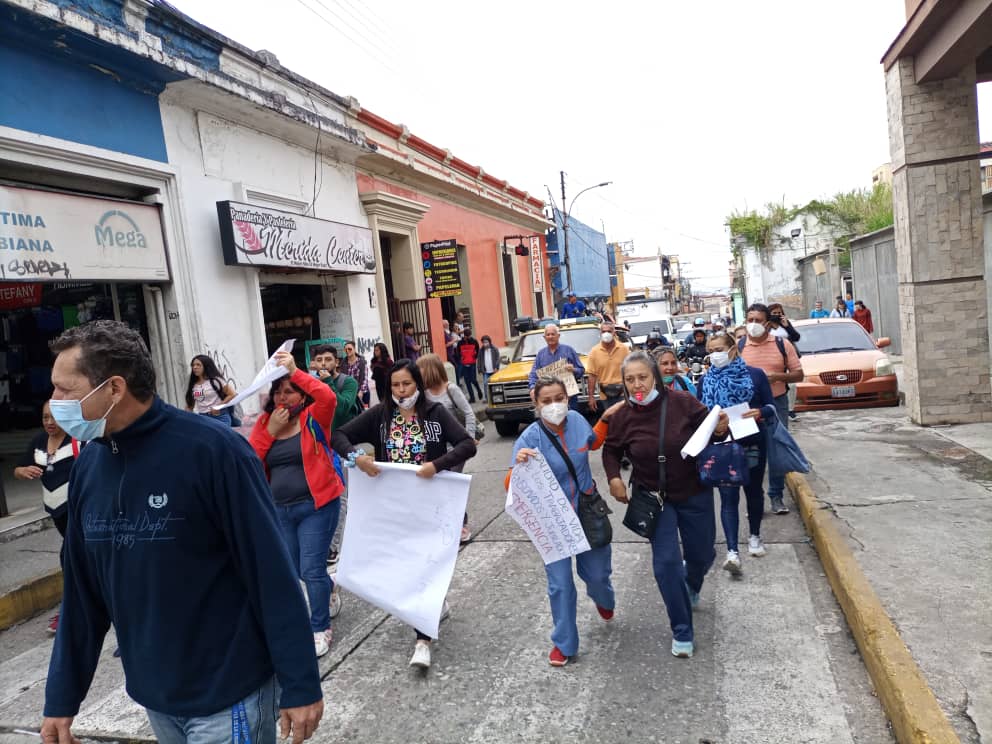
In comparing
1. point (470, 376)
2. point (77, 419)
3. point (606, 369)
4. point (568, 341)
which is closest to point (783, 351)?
point (606, 369)

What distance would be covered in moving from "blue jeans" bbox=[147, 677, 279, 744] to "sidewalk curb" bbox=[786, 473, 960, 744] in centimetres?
254

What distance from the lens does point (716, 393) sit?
18.5ft

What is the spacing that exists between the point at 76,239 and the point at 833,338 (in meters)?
11.5

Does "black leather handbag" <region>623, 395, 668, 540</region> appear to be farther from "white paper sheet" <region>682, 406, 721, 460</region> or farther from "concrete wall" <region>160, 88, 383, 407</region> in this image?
"concrete wall" <region>160, 88, 383, 407</region>

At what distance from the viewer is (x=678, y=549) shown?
13.9ft

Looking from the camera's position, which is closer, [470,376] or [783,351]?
[783,351]

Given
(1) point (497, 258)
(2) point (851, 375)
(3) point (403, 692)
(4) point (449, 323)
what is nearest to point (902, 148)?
(2) point (851, 375)

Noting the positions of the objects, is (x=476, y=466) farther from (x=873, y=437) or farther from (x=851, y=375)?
(x=851, y=375)

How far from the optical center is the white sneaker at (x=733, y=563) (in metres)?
5.46

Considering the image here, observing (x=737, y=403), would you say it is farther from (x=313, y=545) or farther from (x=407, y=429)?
(x=313, y=545)

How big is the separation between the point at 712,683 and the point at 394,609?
1.88m

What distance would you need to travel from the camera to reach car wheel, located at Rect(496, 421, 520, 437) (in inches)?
513

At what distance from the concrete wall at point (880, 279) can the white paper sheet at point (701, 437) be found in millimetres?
16692

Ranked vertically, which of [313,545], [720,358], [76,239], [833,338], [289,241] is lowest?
[313,545]
